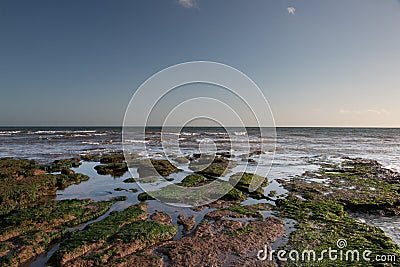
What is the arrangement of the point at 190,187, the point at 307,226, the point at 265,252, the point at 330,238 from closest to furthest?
the point at 265,252 → the point at 330,238 → the point at 307,226 → the point at 190,187

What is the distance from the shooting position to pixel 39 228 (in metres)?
8.39

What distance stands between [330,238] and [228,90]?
645 centimetres

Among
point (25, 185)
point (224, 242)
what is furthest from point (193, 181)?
point (25, 185)

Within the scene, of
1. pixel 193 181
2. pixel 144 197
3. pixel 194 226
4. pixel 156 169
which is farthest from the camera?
pixel 156 169

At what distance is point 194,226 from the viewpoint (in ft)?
30.4

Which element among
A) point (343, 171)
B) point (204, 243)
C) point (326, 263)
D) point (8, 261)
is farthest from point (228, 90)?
point (343, 171)

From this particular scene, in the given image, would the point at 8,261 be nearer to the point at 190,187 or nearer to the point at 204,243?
the point at 204,243

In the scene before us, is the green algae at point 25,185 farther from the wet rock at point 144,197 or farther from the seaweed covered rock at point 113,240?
the seaweed covered rock at point 113,240

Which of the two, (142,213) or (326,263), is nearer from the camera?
(326,263)

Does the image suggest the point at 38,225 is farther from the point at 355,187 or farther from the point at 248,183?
the point at 355,187

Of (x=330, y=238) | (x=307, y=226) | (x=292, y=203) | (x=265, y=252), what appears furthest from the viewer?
(x=292, y=203)

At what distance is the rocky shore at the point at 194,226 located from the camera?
6918 millimetres

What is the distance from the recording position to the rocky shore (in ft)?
22.7

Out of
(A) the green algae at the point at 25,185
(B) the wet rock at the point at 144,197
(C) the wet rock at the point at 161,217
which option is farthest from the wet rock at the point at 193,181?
(A) the green algae at the point at 25,185
